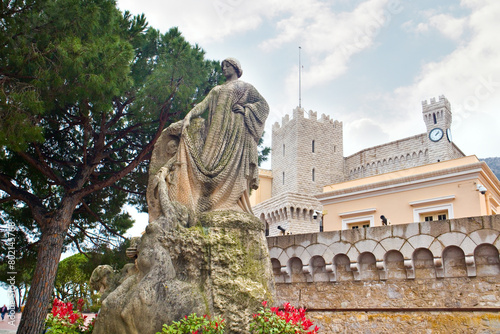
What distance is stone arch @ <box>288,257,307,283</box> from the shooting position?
9875 mm

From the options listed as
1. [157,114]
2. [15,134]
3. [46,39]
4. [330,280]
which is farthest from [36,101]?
[330,280]

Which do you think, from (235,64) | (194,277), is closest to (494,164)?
(235,64)

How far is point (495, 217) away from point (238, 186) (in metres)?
5.55

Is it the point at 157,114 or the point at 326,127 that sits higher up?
the point at 326,127

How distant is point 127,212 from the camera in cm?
1359

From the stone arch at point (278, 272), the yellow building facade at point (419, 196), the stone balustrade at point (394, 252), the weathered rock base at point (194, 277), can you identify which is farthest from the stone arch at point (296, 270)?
the yellow building facade at point (419, 196)

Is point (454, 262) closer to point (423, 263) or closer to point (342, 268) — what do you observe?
point (423, 263)

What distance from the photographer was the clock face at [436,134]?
40.0m

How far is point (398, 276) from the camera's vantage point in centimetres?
886

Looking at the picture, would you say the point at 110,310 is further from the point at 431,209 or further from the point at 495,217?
the point at 431,209

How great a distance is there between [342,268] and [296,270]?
1054 millimetres

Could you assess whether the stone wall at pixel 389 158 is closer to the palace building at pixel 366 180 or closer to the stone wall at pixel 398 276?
the palace building at pixel 366 180

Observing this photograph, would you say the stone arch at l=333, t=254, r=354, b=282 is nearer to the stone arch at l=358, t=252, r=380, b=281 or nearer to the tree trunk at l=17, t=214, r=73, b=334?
the stone arch at l=358, t=252, r=380, b=281

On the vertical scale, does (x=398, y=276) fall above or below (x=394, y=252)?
below
